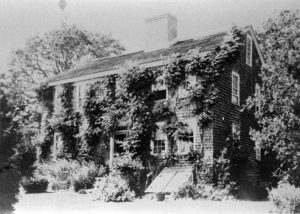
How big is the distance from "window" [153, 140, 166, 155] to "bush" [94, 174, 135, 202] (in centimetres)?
354

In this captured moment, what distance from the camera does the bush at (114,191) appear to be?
47.3 feet

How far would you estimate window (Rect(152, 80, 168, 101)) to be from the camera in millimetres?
18562

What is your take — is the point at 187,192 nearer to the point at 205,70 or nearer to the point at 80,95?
the point at 205,70

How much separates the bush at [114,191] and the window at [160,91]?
5100 millimetres

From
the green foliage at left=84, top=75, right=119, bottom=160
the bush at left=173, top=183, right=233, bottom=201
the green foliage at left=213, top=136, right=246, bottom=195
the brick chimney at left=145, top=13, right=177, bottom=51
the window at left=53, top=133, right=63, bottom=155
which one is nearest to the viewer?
the bush at left=173, top=183, right=233, bottom=201

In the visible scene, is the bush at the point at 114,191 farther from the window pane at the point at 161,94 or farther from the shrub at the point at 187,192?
the window pane at the point at 161,94

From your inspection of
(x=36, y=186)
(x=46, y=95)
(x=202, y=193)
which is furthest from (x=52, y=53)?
(x=202, y=193)

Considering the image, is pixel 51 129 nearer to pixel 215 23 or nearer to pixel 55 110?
pixel 55 110

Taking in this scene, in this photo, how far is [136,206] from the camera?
42.7 ft

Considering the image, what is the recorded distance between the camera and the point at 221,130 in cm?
1753

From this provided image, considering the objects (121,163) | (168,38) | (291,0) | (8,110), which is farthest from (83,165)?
(291,0)

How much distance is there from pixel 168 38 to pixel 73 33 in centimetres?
1671

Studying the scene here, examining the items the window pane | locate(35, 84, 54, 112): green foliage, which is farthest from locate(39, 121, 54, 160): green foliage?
the window pane

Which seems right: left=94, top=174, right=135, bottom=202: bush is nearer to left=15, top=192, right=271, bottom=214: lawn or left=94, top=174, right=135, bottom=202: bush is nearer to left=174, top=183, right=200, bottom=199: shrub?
left=15, top=192, right=271, bottom=214: lawn
